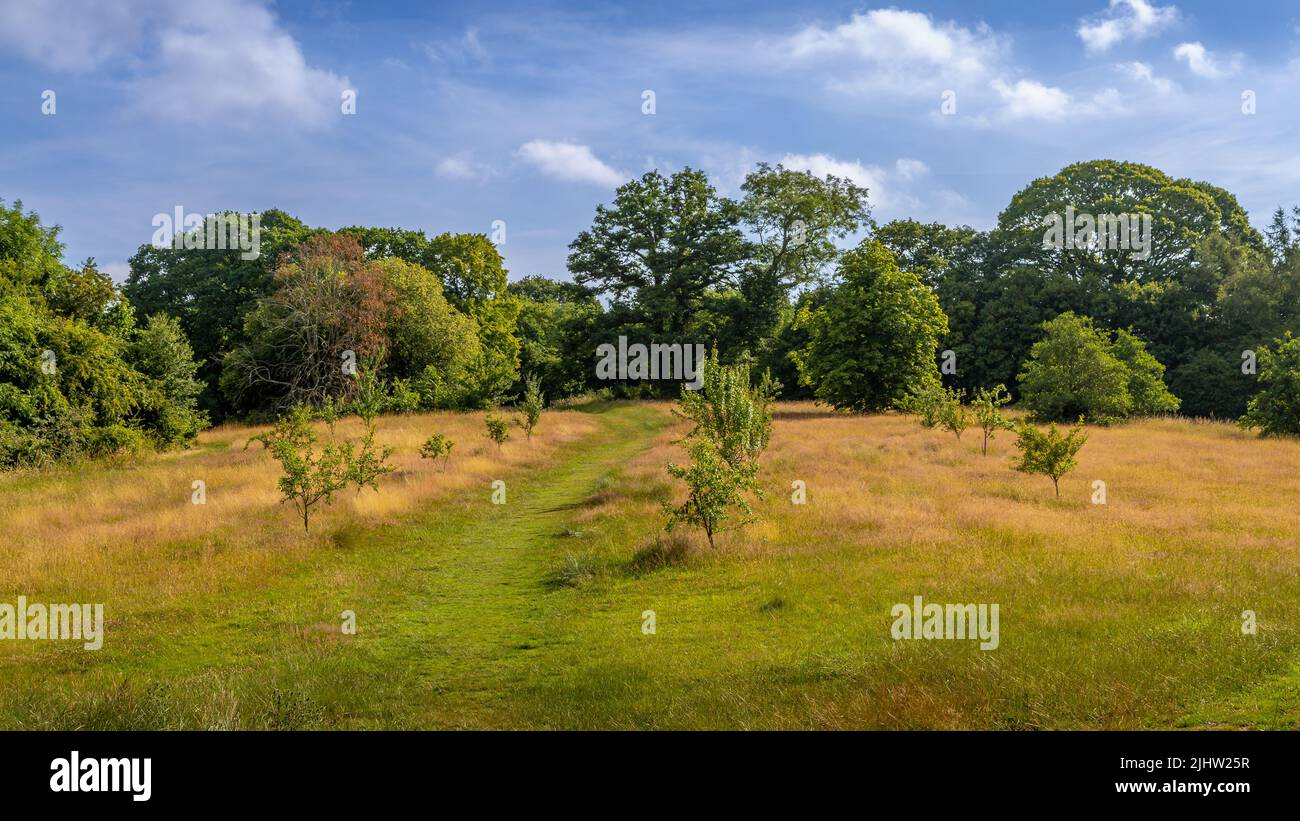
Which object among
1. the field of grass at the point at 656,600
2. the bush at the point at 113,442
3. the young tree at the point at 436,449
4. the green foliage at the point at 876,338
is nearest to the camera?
the field of grass at the point at 656,600

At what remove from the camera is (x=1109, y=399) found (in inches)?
1618

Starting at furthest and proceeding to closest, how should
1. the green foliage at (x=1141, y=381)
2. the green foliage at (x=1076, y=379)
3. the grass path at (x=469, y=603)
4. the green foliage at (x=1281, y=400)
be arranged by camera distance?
the green foliage at (x=1141, y=381)
the green foliage at (x=1076, y=379)
the green foliage at (x=1281, y=400)
the grass path at (x=469, y=603)

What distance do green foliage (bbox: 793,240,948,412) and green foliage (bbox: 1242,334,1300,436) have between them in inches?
647

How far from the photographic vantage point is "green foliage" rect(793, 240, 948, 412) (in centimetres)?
4766

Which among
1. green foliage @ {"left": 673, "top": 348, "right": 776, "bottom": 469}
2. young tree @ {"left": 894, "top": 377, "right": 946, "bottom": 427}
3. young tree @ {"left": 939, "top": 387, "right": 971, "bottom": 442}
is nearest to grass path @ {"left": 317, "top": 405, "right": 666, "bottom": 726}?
green foliage @ {"left": 673, "top": 348, "right": 776, "bottom": 469}

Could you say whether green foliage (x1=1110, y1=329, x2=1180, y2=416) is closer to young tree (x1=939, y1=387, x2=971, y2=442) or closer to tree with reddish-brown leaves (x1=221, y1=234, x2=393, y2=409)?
young tree (x1=939, y1=387, x2=971, y2=442)

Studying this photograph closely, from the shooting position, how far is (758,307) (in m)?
59.7

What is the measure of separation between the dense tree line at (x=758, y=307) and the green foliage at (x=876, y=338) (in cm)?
14

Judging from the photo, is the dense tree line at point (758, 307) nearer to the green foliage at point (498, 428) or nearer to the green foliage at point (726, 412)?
the green foliage at point (498, 428)

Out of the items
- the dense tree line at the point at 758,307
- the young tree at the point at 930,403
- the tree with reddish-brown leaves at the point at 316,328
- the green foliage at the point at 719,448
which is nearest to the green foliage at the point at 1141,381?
the dense tree line at the point at 758,307

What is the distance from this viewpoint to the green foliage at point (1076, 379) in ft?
136

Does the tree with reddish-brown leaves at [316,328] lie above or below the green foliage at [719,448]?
above

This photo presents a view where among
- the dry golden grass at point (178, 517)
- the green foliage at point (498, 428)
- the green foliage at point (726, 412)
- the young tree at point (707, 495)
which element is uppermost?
the green foliage at point (726, 412)

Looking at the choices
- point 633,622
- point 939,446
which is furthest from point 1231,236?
point 633,622
